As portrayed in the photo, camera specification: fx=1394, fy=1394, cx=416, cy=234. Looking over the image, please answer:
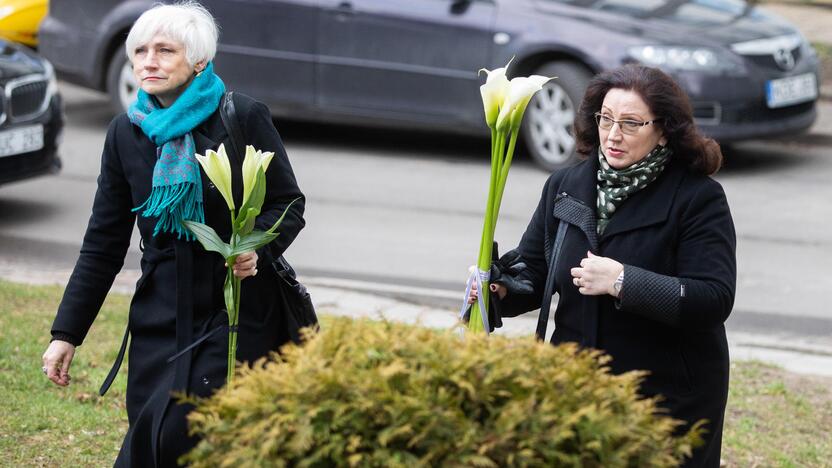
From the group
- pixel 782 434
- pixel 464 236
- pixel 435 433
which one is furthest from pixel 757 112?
pixel 435 433

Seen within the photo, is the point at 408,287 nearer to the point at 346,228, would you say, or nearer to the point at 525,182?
the point at 346,228

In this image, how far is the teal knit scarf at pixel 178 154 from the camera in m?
3.87

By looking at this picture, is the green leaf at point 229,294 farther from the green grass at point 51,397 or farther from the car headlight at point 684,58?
the car headlight at point 684,58

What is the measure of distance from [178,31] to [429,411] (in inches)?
72.5

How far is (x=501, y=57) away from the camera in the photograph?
11.4m

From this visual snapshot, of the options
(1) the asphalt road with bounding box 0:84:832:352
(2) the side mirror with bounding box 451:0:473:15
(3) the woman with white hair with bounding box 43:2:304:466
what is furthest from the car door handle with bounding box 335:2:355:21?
(3) the woman with white hair with bounding box 43:2:304:466

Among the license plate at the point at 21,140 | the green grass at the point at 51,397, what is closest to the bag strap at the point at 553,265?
the green grass at the point at 51,397

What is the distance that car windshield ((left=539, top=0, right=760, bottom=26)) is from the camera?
37.9 ft

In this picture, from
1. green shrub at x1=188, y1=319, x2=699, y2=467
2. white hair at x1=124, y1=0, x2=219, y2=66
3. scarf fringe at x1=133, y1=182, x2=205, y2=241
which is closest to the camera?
green shrub at x1=188, y1=319, x2=699, y2=467

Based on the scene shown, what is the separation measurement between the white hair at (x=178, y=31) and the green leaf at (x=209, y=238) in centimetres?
52

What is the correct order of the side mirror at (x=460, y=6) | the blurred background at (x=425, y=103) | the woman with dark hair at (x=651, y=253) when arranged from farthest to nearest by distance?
the side mirror at (x=460, y=6) < the blurred background at (x=425, y=103) < the woman with dark hair at (x=651, y=253)

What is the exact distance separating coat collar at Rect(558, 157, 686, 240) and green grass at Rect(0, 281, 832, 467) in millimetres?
1905

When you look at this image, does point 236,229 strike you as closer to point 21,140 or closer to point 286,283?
point 286,283

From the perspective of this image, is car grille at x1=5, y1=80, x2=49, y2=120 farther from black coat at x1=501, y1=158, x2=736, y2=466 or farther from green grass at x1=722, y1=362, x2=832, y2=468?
black coat at x1=501, y1=158, x2=736, y2=466
